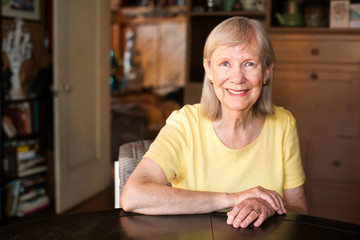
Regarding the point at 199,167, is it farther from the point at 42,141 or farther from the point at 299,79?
the point at 42,141

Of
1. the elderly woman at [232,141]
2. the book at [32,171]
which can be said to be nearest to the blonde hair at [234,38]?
the elderly woman at [232,141]

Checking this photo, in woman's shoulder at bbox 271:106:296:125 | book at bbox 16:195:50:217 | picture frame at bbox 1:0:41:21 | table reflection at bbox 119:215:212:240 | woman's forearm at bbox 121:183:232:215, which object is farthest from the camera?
book at bbox 16:195:50:217

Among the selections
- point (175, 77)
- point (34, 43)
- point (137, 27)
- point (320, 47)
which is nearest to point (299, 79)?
point (320, 47)

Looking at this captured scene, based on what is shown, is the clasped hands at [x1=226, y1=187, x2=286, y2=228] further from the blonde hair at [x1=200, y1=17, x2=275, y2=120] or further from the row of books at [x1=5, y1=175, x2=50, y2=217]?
the row of books at [x1=5, y1=175, x2=50, y2=217]

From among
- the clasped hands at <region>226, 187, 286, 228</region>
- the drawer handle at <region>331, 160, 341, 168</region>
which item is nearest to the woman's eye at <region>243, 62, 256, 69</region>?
the clasped hands at <region>226, 187, 286, 228</region>

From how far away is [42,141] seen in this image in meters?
3.73

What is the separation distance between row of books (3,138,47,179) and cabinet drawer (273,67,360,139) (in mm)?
1960

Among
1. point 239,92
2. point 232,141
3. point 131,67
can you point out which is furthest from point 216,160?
point 131,67

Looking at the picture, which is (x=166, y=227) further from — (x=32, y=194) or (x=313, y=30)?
(x=32, y=194)

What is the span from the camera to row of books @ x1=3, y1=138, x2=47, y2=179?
3336 millimetres

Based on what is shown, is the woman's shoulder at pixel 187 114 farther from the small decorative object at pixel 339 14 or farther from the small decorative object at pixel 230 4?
the small decorative object at pixel 230 4

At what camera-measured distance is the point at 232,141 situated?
59.4 inches

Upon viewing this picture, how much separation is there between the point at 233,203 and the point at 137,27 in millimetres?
7484

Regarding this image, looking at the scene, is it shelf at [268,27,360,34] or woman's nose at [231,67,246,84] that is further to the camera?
shelf at [268,27,360,34]
